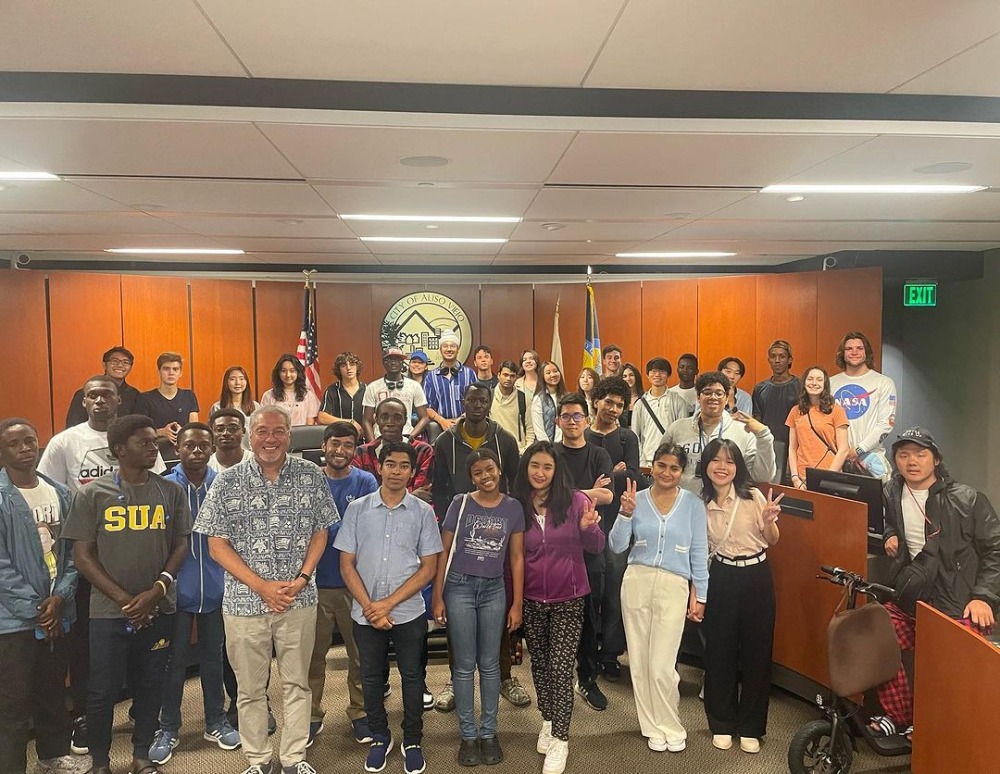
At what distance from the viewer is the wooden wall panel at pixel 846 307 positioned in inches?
324

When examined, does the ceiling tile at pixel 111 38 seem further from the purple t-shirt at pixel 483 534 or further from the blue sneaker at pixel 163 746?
the blue sneaker at pixel 163 746

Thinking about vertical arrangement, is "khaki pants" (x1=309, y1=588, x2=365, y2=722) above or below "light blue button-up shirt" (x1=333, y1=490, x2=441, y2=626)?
below

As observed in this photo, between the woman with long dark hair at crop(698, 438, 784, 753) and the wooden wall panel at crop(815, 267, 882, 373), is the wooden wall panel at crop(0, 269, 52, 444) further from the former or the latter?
the wooden wall panel at crop(815, 267, 882, 373)

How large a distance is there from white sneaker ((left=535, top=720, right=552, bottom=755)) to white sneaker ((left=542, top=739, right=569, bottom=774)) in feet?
0.14

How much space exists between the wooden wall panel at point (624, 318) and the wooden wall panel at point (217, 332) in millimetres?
4562

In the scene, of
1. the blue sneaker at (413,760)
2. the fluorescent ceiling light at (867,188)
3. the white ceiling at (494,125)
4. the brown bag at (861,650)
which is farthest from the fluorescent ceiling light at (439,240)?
the brown bag at (861,650)

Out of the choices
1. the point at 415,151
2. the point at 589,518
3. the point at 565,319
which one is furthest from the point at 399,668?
the point at 565,319

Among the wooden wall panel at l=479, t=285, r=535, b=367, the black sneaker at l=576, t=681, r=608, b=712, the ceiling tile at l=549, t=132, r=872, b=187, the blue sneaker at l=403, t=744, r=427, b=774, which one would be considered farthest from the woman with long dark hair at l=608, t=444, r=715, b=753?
the wooden wall panel at l=479, t=285, r=535, b=367

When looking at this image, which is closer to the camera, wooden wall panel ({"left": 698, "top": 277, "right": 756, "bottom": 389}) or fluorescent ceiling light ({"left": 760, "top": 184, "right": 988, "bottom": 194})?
fluorescent ceiling light ({"left": 760, "top": 184, "right": 988, "bottom": 194})

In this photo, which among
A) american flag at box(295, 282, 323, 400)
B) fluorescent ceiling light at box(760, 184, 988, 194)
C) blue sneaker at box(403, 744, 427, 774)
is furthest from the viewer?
american flag at box(295, 282, 323, 400)

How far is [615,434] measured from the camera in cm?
436

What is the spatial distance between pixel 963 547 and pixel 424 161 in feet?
10.8

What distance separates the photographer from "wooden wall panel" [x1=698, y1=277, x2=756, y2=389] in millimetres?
8812

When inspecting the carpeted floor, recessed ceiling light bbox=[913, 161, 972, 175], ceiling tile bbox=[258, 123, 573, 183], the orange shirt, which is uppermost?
recessed ceiling light bbox=[913, 161, 972, 175]
